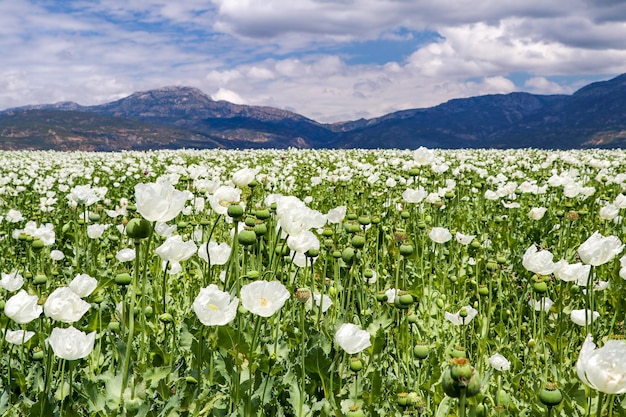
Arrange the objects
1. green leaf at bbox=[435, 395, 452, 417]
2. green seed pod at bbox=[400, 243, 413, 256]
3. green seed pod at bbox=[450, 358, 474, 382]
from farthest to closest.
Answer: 1. green seed pod at bbox=[400, 243, 413, 256]
2. green leaf at bbox=[435, 395, 452, 417]
3. green seed pod at bbox=[450, 358, 474, 382]

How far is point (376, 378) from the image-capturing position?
8.08 feet

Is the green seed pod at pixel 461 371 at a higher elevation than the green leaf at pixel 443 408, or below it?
higher

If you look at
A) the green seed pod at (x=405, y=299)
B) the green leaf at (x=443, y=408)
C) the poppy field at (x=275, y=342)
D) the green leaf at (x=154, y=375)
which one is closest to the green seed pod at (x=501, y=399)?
the poppy field at (x=275, y=342)

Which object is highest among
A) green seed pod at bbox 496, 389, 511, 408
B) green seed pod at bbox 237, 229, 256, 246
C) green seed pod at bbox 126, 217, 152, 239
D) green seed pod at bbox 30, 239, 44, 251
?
green seed pod at bbox 126, 217, 152, 239

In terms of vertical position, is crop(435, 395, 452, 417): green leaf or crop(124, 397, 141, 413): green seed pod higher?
crop(124, 397, 141, 413): green seed pod

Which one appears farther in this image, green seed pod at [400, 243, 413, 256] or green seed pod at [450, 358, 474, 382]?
green seed pod at [400, 243, 413, 256]

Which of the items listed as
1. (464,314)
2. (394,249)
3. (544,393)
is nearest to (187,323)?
(464,314)

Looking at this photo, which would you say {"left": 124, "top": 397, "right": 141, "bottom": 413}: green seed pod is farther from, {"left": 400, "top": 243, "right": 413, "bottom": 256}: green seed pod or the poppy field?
{"left": 400, "top": 243, "right": 413, "bottom": 256}: green seed pod

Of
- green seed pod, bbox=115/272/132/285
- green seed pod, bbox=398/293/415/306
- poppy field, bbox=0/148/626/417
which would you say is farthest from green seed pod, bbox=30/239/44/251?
green seed pod, bbox=398/293/415/306

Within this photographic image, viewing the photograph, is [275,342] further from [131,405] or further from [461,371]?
[461,371]

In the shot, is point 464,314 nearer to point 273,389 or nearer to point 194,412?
point 273,389

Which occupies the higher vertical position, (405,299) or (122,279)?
(122,279)

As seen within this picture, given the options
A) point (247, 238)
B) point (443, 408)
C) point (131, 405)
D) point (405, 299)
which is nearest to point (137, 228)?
point (247, 238)

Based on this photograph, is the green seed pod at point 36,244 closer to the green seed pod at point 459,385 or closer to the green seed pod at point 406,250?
the green seed pod at point 406,250
